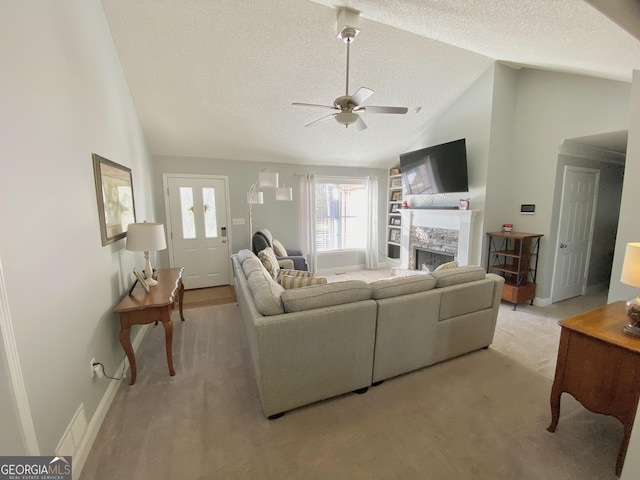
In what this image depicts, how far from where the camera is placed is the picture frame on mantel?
1995 mm

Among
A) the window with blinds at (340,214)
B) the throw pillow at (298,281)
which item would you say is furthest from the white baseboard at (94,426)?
the window with blinds at (340,214)

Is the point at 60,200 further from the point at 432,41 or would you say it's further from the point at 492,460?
the point at 432,41

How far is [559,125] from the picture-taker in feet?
11.2

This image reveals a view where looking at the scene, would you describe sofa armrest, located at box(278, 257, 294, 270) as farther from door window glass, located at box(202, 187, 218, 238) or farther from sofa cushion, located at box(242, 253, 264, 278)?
door window glass, located at box(202, 187, 218, 238)

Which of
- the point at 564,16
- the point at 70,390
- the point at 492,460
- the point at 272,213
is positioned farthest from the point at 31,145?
the point at 272,213

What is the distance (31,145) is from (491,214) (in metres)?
4.76

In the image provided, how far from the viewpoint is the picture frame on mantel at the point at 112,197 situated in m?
2.00

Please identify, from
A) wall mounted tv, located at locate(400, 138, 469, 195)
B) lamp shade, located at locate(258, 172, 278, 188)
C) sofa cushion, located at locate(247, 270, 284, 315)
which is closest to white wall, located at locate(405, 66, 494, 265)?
wall mounted tv, located at locate(400, 138, 469, 195)

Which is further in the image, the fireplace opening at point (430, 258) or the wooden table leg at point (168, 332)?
the fireplace opening at point (430, 258)

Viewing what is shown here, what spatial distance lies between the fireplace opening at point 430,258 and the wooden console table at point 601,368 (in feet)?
9.90

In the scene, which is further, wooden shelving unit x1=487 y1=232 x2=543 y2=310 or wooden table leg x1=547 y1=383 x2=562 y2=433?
wooden shelving unit x1=487 y1=232 x2=543 y2=310

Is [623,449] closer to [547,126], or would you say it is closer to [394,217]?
[547,126]

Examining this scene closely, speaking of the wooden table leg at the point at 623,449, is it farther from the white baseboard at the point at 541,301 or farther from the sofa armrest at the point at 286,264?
the sofa armrest at the point at 286,264

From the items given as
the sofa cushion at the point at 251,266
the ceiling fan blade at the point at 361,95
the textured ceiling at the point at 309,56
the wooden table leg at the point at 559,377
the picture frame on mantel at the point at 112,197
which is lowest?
the wooden table leg at the point at 559,377
